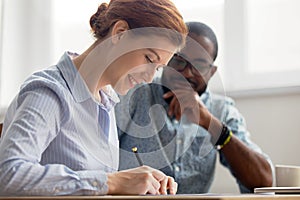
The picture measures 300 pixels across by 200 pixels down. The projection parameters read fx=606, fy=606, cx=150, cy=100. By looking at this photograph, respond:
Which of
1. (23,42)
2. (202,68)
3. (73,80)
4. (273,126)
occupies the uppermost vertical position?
(73,80)

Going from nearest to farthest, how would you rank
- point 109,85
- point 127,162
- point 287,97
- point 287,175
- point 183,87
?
point 109,85
point 287,175
point 127,162
point 183,87
point 287,97

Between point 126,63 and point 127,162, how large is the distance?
23.7 inches

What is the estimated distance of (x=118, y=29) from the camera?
119 cm

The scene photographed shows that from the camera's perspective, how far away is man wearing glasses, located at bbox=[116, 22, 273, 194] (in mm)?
1850

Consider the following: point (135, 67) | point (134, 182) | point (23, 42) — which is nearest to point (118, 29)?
point (135, 67)

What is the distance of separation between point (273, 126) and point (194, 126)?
328 millimetres

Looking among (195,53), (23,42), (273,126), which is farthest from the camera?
(23,42)

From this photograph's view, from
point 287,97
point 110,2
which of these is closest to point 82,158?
point 110,2

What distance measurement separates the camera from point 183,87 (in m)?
1.88

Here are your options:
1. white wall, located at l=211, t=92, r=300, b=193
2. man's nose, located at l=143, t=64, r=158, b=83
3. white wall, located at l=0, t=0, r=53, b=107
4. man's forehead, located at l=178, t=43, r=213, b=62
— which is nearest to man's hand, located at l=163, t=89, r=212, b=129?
man's forehead, located at l=178, t=43, r=213, b=62

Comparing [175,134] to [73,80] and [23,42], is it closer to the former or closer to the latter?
[73,80]

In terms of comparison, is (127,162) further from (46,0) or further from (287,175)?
(46,0)

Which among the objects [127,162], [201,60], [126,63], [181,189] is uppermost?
[126,63]

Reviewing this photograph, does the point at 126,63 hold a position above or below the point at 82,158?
above
